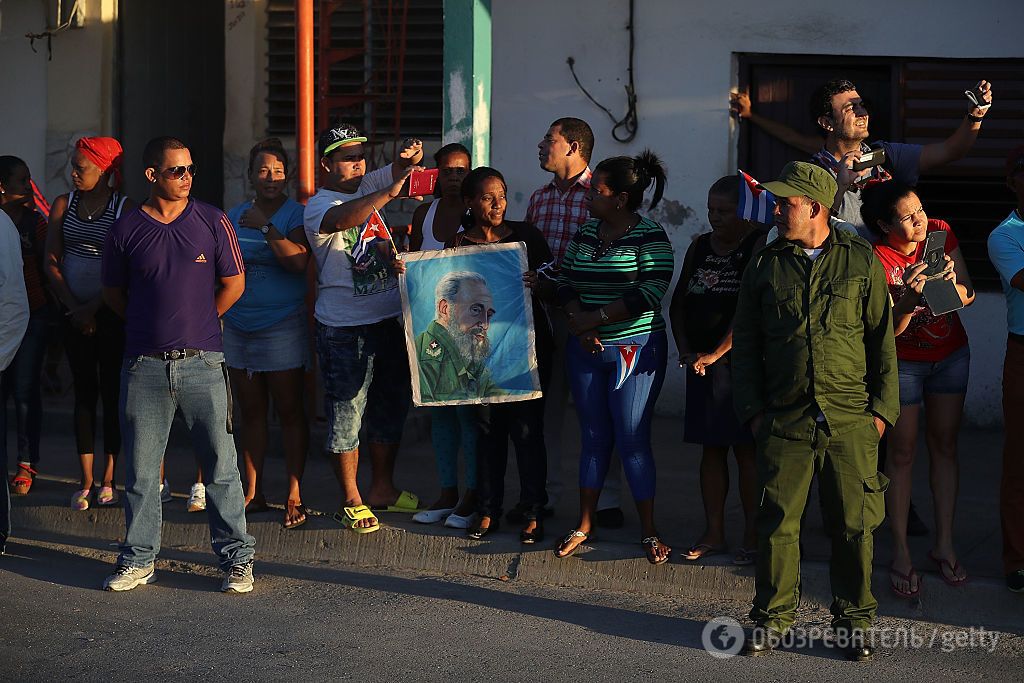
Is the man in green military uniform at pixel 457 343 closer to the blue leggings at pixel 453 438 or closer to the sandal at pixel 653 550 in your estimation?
the blue leggings at pixel 453 438

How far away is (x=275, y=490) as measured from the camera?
7508 millimetres

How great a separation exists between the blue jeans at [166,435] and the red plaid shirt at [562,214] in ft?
5.73

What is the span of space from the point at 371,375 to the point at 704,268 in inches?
70.2

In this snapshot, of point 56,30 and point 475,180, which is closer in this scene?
point 475,180

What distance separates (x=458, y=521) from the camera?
21.6ft

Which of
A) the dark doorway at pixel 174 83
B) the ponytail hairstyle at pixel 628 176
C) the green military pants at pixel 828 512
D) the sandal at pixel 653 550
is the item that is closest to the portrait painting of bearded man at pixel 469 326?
the ponytail hairstyle at pixel 628 176

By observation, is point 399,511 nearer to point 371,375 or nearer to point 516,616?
point 371,375

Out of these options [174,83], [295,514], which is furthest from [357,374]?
[174,83]

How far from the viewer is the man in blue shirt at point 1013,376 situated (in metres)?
5.65

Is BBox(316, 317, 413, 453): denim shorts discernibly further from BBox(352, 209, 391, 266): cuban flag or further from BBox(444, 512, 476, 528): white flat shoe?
BBox(444, 512, 476, 528): white flat shoe

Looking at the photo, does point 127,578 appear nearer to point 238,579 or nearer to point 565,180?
point 238,579

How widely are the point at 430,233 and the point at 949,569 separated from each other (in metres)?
2.92

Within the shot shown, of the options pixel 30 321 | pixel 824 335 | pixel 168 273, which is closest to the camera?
pixel 824 335

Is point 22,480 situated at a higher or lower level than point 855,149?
lower
